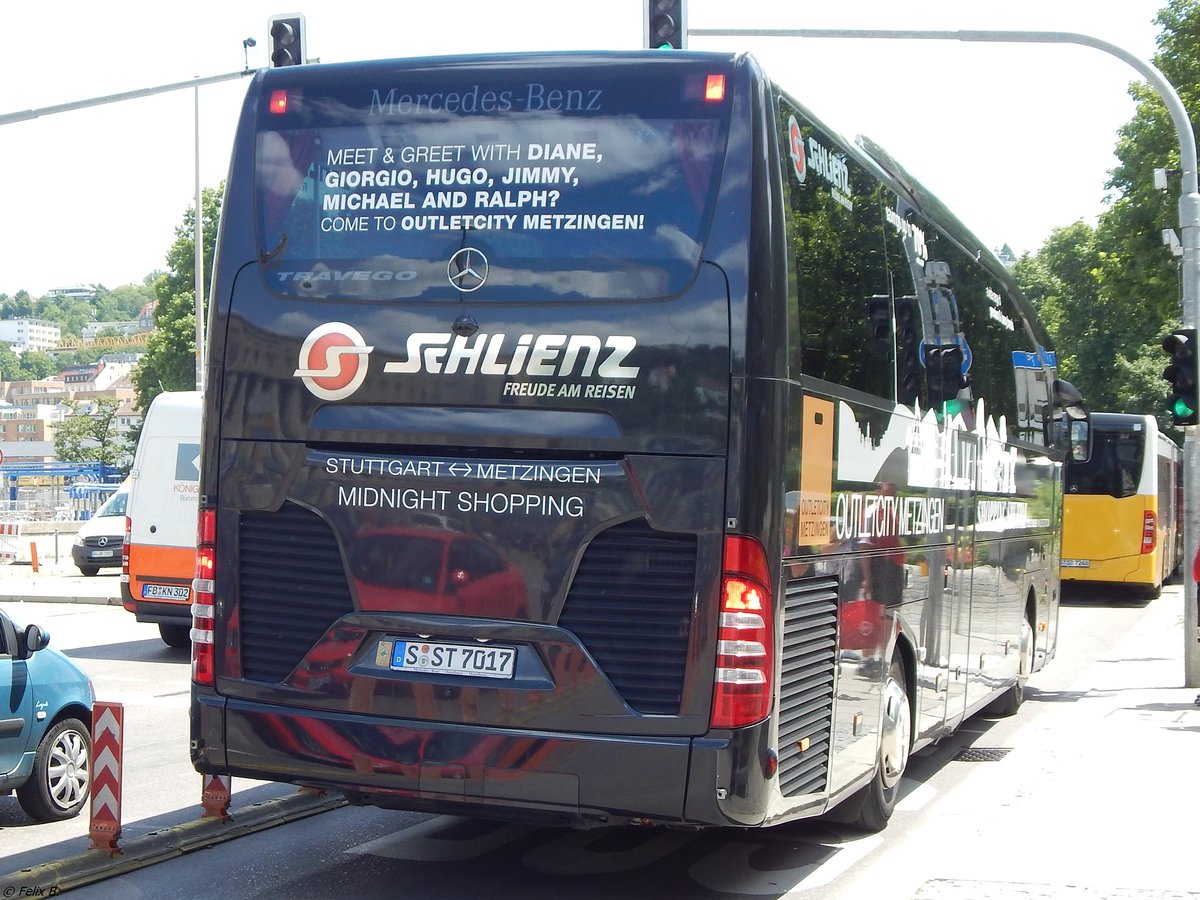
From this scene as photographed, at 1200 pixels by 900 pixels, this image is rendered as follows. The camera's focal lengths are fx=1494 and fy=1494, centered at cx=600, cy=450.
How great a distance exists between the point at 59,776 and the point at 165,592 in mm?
8991

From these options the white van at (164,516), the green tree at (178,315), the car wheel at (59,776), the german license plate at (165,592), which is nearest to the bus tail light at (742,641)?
the car wheel at (59,776)

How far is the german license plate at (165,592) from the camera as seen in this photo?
17.1m

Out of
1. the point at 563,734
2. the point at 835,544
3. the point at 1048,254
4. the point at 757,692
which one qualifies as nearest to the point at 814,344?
the point at 835,544

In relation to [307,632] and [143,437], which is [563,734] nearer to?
[307,632]

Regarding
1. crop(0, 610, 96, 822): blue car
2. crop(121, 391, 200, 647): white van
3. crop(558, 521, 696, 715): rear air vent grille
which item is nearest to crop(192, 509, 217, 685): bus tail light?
crop(558, 521, 696, 715): rear air vent grille

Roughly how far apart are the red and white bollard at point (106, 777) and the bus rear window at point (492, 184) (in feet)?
7.35

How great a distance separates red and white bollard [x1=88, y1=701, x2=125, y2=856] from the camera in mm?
6953

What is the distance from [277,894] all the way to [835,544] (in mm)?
2918

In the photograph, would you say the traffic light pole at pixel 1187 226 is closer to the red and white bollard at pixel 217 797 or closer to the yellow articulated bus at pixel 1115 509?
the red and white bollard at pixel 217 797

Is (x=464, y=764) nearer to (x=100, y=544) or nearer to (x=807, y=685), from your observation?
(x=807, y=685)

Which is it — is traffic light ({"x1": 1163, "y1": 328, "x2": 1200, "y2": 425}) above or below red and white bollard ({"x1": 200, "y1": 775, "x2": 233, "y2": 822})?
above

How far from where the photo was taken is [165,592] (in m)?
17.1

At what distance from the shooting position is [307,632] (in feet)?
20.4

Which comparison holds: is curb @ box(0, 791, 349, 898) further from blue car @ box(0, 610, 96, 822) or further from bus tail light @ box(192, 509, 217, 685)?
bus tail light @ box(192, 509, 217, 685)
